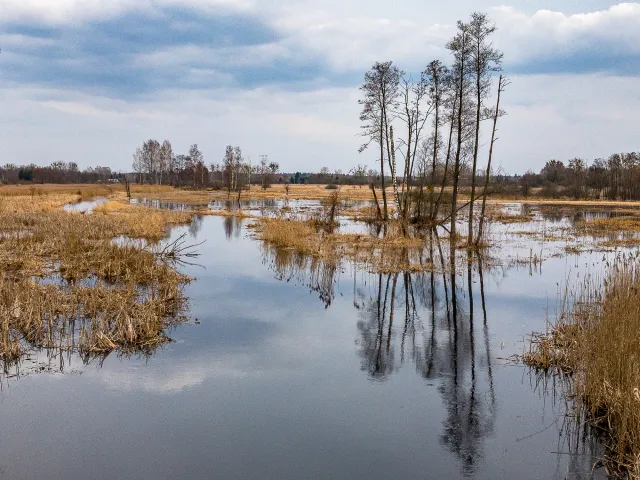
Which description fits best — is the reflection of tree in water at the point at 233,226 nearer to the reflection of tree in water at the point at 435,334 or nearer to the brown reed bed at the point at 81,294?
the brown reed bed at the point at 81,294

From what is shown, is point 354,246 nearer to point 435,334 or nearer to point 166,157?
point 435,334

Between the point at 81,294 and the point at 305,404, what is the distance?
7.09 metres

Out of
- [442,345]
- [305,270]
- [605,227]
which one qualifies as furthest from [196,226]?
[442,345]

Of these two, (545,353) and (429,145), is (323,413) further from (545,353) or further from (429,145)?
(429,145)

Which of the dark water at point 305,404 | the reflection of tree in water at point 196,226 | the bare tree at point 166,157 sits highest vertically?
the bare tree at point 166,157

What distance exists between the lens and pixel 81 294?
42.0ft

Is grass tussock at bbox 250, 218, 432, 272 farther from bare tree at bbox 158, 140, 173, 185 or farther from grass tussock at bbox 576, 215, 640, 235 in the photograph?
bare tree at bbox 158, 140, 173, 185

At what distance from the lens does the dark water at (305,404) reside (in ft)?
21.4

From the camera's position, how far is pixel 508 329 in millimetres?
12062

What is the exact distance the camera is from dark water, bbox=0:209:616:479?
21.4 ft

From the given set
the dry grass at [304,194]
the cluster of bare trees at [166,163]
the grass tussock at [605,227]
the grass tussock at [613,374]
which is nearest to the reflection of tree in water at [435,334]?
the grass tussock at [613,374]

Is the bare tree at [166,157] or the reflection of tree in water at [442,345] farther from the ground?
the bare tree at [166,157]

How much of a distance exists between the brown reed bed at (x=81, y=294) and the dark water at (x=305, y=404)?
0.64 m

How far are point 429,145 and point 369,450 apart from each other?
32.6 m
